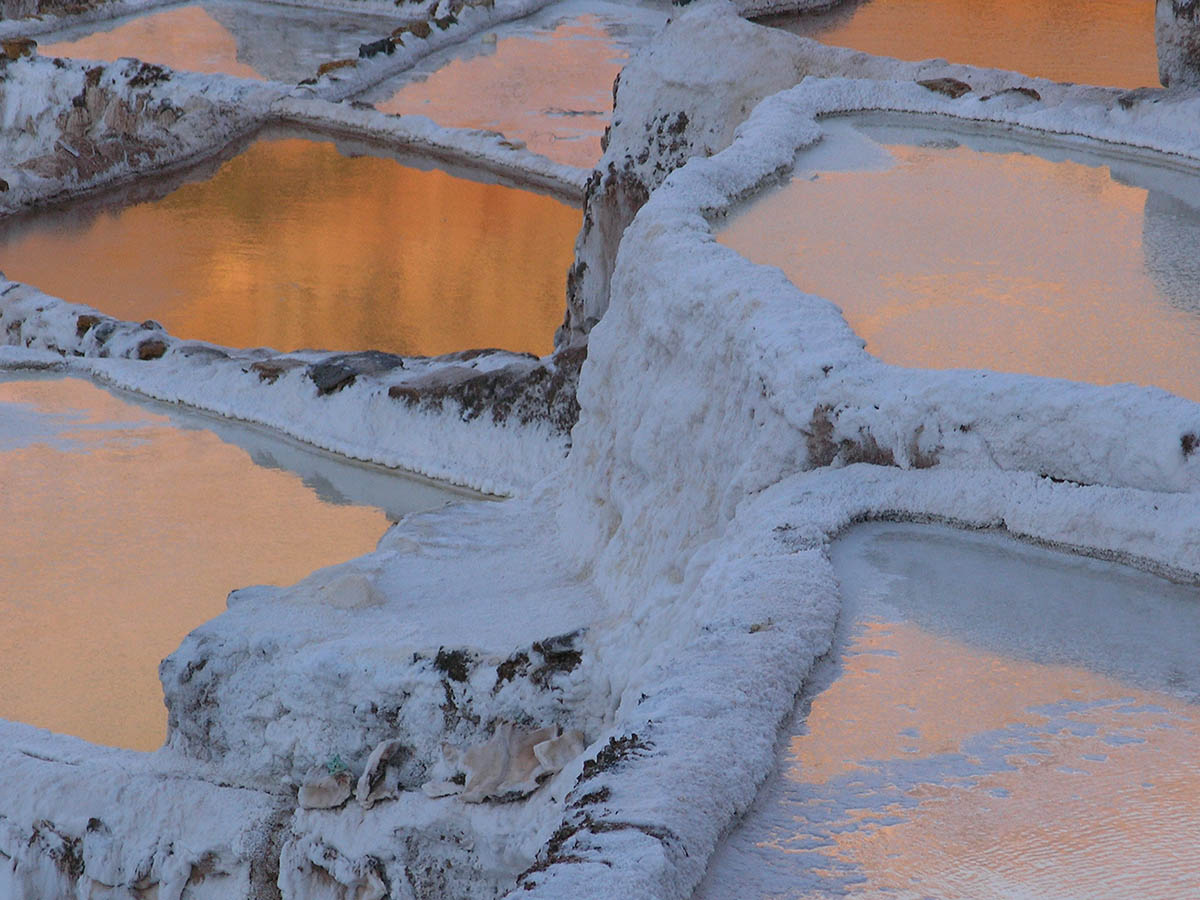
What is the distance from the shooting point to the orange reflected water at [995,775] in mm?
1445

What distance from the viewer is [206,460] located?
5.48 metres

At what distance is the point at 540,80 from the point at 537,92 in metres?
0.38

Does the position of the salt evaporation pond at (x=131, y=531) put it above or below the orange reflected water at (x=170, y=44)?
below

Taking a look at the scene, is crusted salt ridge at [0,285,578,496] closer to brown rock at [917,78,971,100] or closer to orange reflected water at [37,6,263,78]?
brown rock at [917,78,971,100]

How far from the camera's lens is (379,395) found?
5645 millimetres

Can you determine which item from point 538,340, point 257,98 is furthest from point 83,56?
point 538,340

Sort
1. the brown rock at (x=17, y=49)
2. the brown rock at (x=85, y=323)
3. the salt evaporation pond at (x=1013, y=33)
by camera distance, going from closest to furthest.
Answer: the brown rock at (x=85, y=323)
the salt evaporation pond at (x=1013, y=33)
the brown rock at (x=17, y=49)

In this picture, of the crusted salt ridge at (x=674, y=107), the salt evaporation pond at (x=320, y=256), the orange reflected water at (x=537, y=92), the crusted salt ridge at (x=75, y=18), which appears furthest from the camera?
the crusted salt ridge at (x=75, y=18)

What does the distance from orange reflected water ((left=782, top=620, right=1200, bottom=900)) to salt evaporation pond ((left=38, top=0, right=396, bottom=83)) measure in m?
10.5

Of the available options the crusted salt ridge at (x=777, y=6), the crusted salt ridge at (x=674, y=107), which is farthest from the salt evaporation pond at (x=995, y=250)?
the crusted salt ridge at (x=777, y=6)

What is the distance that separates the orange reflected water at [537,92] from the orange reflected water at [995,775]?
749cm

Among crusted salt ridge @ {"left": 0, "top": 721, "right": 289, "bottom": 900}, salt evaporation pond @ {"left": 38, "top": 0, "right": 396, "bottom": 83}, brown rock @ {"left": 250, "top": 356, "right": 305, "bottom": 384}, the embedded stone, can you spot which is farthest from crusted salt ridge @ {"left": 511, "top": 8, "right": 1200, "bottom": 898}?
salt evaporation pond @ {"left": 38, "top": 0, "right": 396, "bottom": 83}

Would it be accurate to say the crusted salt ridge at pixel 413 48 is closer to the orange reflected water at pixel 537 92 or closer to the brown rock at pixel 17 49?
the orange reflected water at pixel 537 92

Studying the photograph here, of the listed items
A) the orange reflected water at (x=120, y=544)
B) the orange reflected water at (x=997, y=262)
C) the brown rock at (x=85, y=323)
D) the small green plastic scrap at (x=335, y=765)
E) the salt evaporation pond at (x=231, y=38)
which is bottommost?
the orange reflected water at (x=120, y=544)
